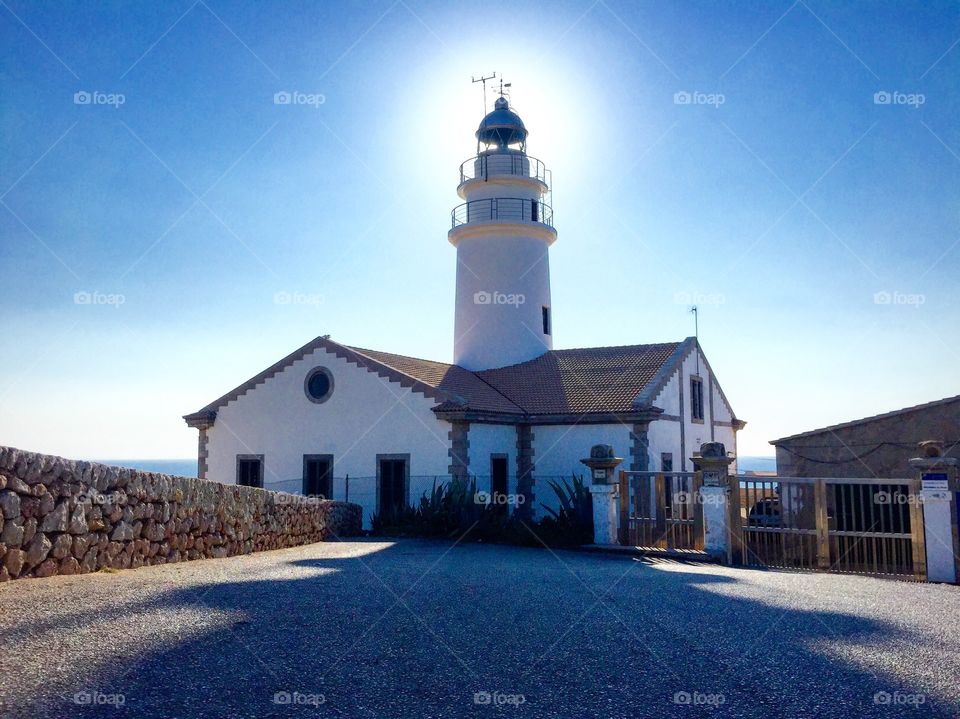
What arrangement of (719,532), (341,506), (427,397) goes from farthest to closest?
(427,397)
(341,506)
(719,532)

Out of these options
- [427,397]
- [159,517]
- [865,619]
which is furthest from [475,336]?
[865,619]

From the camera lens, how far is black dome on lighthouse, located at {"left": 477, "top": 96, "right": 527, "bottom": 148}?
82.7ft

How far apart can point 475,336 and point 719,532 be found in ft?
42.5

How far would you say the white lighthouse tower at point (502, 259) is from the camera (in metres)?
24.6

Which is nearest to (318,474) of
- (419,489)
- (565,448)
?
(419,489)

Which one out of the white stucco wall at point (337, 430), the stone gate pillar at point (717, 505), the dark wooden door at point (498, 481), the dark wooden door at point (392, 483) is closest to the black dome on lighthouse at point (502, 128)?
the white stucco wall at point (337, 430)

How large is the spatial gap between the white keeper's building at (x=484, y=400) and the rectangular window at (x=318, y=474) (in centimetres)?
3

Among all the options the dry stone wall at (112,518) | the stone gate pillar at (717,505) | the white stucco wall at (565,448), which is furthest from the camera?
the white stucco wall at (565,448)

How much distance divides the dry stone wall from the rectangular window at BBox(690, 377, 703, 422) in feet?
47.1

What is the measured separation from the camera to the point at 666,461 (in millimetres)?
21094

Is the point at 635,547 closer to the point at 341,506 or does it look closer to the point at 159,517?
the point at 341,506

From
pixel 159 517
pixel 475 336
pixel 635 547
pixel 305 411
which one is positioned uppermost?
pixel 475 336

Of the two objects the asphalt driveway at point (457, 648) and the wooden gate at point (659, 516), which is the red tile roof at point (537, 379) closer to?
the wooden gate at point (659, 516)

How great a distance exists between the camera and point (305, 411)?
20438mm
